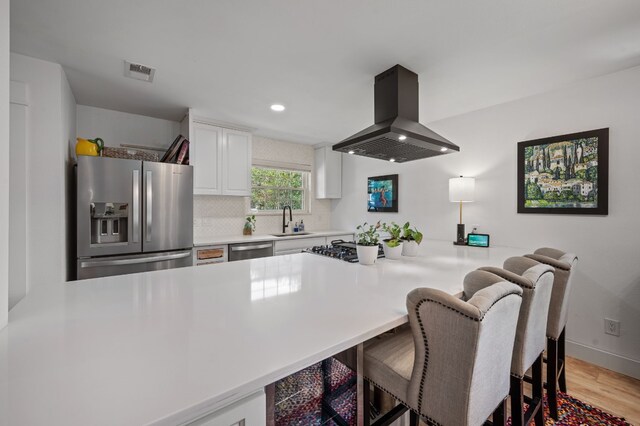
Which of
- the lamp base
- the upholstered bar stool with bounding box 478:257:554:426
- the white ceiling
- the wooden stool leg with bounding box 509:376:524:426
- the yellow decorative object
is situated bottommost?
the wooden stool leg with bounding box 509:376:524:426

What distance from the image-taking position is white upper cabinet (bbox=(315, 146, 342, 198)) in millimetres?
4633

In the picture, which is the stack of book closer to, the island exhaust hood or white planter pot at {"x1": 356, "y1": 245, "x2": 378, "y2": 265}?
the island exhaust hood

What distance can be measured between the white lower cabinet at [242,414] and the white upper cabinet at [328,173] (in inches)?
160

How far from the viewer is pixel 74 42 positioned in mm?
1854

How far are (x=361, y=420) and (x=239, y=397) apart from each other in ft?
2.12

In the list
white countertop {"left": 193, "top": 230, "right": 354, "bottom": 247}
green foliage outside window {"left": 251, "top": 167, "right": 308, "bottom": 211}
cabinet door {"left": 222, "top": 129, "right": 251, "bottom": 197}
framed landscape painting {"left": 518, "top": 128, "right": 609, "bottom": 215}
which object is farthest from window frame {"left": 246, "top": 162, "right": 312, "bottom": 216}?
framed landscape painting {"left": 518, "top": 128, "right": 609, "bottom": 215}

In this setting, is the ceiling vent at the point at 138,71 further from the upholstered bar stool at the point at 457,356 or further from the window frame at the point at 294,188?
the upholstered bar stool at the point at 457,356

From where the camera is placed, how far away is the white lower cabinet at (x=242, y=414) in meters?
0.61

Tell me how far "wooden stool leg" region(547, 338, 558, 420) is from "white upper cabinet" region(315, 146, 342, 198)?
3449 millimetres

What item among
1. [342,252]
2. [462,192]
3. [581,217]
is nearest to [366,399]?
[342,252]

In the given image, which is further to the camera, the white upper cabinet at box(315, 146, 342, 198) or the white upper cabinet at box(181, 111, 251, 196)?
the white upper cabinet at box(315, 146, 342, 198)

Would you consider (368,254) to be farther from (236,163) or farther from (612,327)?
(236,163)

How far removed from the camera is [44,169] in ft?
7.14

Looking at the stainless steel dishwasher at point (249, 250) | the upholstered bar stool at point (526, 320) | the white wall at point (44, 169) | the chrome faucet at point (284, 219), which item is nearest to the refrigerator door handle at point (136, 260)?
the white wall at point (44, 169)
